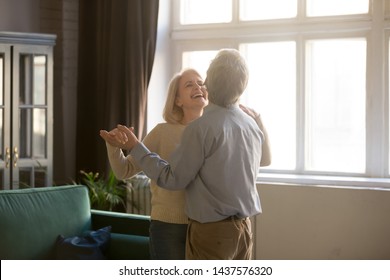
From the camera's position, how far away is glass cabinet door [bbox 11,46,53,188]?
552cm

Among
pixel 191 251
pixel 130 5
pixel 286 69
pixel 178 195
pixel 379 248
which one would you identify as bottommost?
pixel 379 248

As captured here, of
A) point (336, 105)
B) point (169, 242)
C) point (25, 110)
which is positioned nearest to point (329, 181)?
point (336, 105)

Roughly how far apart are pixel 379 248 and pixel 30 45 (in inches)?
119

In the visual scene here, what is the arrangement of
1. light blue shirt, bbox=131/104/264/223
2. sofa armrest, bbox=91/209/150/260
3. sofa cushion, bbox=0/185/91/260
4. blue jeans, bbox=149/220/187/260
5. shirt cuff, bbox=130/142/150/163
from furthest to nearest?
sofa armrest, bbox=91/209/150/260, sofa cushion, bbox=0/185/91/260, blue jeans, bbox=149/220/187/260, shirt cuff, bbox=130/142/150/163, light blue shirt, bbox=131/104/264/223

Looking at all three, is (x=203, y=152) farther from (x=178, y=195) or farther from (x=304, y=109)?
(x=304, y=109)

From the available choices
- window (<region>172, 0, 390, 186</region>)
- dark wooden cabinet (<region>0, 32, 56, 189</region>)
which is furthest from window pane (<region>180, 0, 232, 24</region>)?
dark wooden cabinet (<region>0, 32, 56, 189</region>)

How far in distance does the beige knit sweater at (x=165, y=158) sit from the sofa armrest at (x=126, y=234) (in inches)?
37.2

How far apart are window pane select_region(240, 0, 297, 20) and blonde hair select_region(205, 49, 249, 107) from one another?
3.17 m

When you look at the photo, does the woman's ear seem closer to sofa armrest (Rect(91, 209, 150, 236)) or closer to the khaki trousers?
the khaki trousers

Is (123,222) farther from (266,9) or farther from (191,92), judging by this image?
(266,9)

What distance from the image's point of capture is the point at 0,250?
A: 3.62 meters

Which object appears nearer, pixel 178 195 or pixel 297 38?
pixel 178 195

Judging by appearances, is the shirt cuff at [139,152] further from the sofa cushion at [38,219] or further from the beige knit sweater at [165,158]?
the sofa cushion at [38,219]

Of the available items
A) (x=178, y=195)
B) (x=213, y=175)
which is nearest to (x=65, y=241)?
(x=178, y=195)
